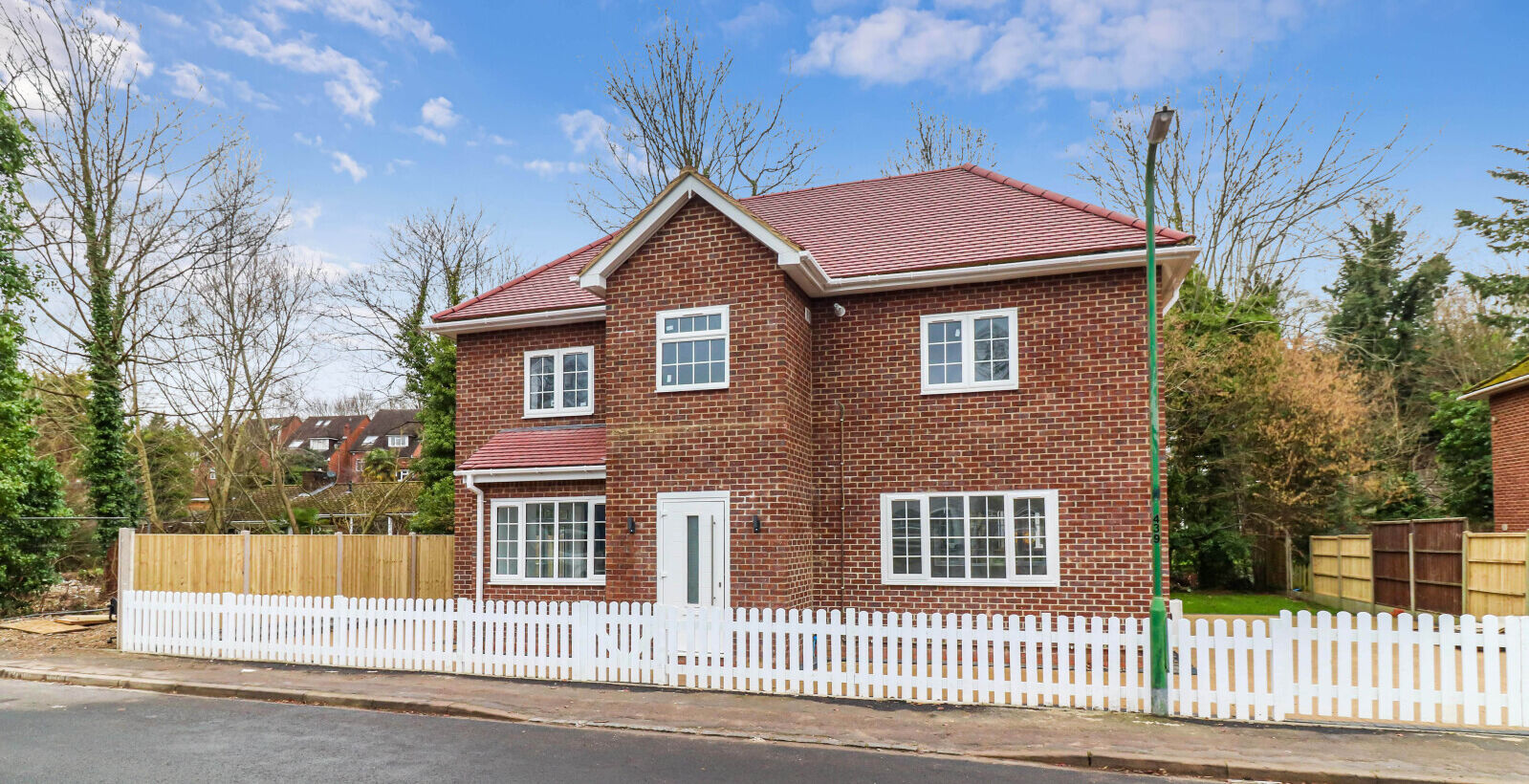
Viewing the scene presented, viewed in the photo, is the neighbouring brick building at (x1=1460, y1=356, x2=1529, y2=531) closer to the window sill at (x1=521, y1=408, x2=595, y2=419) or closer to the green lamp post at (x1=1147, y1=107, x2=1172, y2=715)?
the green lamp post at (x1=1147, y1=107, x2=1172, y2=715)

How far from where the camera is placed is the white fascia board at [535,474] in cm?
1540

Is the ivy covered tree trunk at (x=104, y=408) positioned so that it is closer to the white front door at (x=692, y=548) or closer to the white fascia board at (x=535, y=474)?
the white fascia board at (x=535, y=474)

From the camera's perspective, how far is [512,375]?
56.6 ft

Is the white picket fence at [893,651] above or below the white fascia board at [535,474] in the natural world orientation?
below

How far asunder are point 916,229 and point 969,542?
5.00m

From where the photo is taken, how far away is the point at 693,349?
45.7ft

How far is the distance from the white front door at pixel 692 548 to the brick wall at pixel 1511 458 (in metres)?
19.3

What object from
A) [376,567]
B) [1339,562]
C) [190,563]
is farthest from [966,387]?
[1339,562]

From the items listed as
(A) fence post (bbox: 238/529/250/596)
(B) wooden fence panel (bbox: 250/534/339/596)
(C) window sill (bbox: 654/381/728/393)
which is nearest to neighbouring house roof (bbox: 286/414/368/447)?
(B) wooden fence panel (bbox: 250/534/339/596)

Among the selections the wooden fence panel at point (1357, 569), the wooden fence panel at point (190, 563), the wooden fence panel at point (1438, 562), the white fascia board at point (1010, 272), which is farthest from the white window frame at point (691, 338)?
the wooden fence panel at point (1357, 569)

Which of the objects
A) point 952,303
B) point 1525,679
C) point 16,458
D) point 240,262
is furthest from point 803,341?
point 240,262

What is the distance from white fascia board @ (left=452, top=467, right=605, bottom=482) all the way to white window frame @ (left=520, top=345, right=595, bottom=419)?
4.39 feet

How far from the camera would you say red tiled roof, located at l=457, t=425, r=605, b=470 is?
613 inches

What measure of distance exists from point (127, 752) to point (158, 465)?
3294 centimetres
